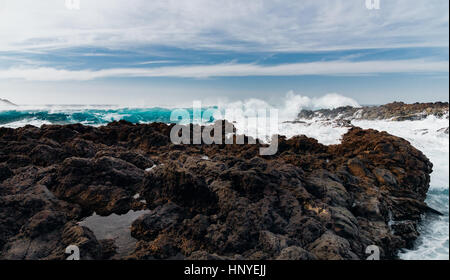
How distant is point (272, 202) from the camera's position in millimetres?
5852

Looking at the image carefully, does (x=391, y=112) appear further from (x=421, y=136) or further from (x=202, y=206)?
(x=202, y=206)

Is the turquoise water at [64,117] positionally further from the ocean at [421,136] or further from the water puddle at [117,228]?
the water puddle at [117,228]

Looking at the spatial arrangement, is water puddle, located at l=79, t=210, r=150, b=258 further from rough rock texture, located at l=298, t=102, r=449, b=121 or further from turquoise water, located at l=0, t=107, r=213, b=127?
rough rock texture, located at l=298, t=102, r=449, b=121

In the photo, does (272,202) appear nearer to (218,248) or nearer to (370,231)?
(218,248)

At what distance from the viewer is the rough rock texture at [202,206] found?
4684mm

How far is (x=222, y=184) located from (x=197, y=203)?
81 centimetres

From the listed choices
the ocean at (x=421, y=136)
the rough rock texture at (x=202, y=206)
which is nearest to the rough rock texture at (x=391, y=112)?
the ocean at (x=421, y=136)

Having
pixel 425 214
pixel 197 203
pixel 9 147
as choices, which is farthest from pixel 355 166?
pixel 9 147

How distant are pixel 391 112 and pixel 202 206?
32.3 m

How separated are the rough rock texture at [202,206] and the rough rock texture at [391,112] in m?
22.8

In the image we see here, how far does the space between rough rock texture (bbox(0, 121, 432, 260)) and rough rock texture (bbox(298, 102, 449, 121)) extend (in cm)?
2279

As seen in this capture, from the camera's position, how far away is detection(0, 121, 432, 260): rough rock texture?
468 centimetres

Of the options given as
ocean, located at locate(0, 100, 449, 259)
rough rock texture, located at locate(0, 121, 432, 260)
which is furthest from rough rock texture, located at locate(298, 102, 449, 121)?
rough rock texture, located at locate(0, 121, 432, 260)
